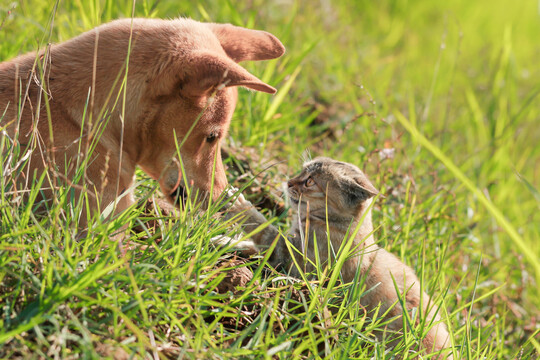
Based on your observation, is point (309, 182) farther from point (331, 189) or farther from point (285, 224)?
point (285, 224)

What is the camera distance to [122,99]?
317 centimetres

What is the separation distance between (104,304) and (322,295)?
1.21 m

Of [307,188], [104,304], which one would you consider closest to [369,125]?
[307,188]

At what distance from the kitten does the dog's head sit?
0.44 m

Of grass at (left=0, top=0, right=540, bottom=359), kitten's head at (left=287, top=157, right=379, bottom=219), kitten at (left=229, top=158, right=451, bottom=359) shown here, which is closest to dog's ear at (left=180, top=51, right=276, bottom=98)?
grass at (left=0, top=0, right=540, bottom=359)

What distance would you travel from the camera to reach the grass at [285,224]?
2344 millimetres

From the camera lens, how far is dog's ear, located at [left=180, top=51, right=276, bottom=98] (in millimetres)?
2814

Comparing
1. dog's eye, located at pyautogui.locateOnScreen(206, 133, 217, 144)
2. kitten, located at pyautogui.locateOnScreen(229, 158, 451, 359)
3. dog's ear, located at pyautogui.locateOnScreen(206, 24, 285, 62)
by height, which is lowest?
kitten, located at pyautogui.locateOnScreen(229, 158, 451, 359)

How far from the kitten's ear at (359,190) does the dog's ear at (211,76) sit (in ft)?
3.17

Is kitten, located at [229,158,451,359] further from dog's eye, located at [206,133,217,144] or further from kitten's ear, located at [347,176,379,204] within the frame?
dog's eye, located at [206,133,217,144]

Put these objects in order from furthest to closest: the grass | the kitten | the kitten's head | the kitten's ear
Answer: the kitten's head
the kitten's ear
the kitten
the grass

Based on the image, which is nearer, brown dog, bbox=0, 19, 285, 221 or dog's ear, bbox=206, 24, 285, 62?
brown dog, bbox=0, 19, 285, 221

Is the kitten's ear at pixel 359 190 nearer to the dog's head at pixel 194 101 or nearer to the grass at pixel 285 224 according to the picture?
the grass at pixel 285 224

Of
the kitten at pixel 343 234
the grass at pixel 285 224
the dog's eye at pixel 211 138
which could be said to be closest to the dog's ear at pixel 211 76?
the dog's eye at pixel 211 138
